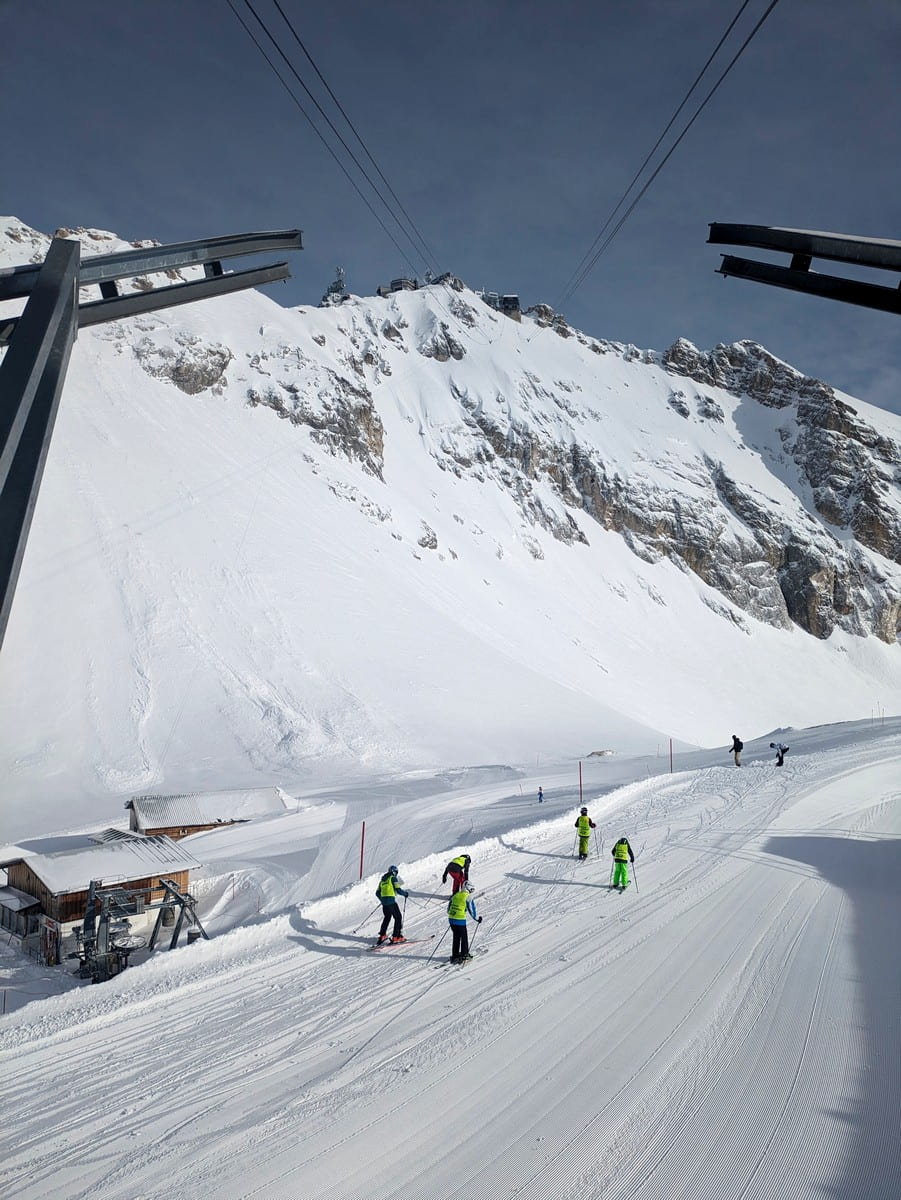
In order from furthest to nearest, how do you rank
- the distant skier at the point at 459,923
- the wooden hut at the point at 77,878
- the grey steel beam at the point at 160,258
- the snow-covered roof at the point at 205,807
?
the snow-covered roof at the point at 205,807, the wooden hut at the point at 77,878, the distant skier at the point at 459,923, the grey steel beam at the point at 160,258

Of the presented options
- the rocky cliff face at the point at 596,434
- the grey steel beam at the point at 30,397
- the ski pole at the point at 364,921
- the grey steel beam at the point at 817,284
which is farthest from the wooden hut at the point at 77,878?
the rocky cliff face at the point at 596,434

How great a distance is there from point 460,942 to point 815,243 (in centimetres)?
891

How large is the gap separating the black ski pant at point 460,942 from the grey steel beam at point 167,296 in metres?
8.14

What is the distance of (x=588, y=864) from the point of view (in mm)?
13883

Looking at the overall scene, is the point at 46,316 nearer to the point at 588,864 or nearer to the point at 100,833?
the point at 588,864

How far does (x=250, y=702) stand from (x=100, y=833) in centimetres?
1380

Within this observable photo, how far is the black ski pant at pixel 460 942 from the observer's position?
896 centimetres

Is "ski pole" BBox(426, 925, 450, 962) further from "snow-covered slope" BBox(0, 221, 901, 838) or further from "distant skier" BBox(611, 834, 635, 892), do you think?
"snow-covered slope" BBox(0, 221, 901, 838)

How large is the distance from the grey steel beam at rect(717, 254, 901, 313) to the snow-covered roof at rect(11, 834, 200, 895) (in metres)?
16.9

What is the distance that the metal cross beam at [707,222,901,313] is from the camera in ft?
15.9

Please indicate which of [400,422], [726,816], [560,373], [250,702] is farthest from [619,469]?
[726,816]

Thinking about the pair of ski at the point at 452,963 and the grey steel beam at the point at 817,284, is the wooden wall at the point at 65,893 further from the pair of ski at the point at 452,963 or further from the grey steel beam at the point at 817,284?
the grey steel beam at the point at 817,284

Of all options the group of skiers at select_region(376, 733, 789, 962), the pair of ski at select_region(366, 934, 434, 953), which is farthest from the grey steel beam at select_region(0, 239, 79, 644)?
the pair of ski at select_region(366, 934, 434, 953)

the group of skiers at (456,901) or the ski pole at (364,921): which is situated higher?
the group of skiers at (456,901)
